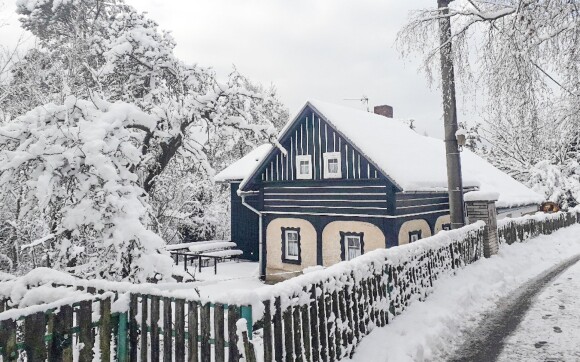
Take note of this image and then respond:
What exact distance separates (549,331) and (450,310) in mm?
1727

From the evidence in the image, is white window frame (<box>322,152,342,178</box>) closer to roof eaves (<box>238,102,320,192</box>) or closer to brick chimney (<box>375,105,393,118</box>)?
roof eaves (<box>238,102,320,192</box>)

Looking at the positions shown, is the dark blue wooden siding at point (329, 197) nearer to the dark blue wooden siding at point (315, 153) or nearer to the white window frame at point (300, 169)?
the white window frame at point (300, 169)

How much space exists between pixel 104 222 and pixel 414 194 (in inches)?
463

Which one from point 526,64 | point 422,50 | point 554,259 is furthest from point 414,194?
point 526,64

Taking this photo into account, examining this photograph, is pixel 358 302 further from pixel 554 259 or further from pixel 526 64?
pixel 554 259

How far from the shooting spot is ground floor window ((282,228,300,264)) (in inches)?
668

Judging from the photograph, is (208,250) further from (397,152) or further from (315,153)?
(397,152)

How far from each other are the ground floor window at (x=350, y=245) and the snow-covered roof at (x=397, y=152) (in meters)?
3.03

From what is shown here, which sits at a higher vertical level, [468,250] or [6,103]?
[6,103]

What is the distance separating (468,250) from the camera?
12141 mm

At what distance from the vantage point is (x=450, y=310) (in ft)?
26.9

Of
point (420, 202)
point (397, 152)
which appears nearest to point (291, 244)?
point (420, 202)

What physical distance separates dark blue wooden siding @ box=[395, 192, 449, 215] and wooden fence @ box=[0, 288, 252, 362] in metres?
10.6

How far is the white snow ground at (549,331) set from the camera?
20.5 feet
